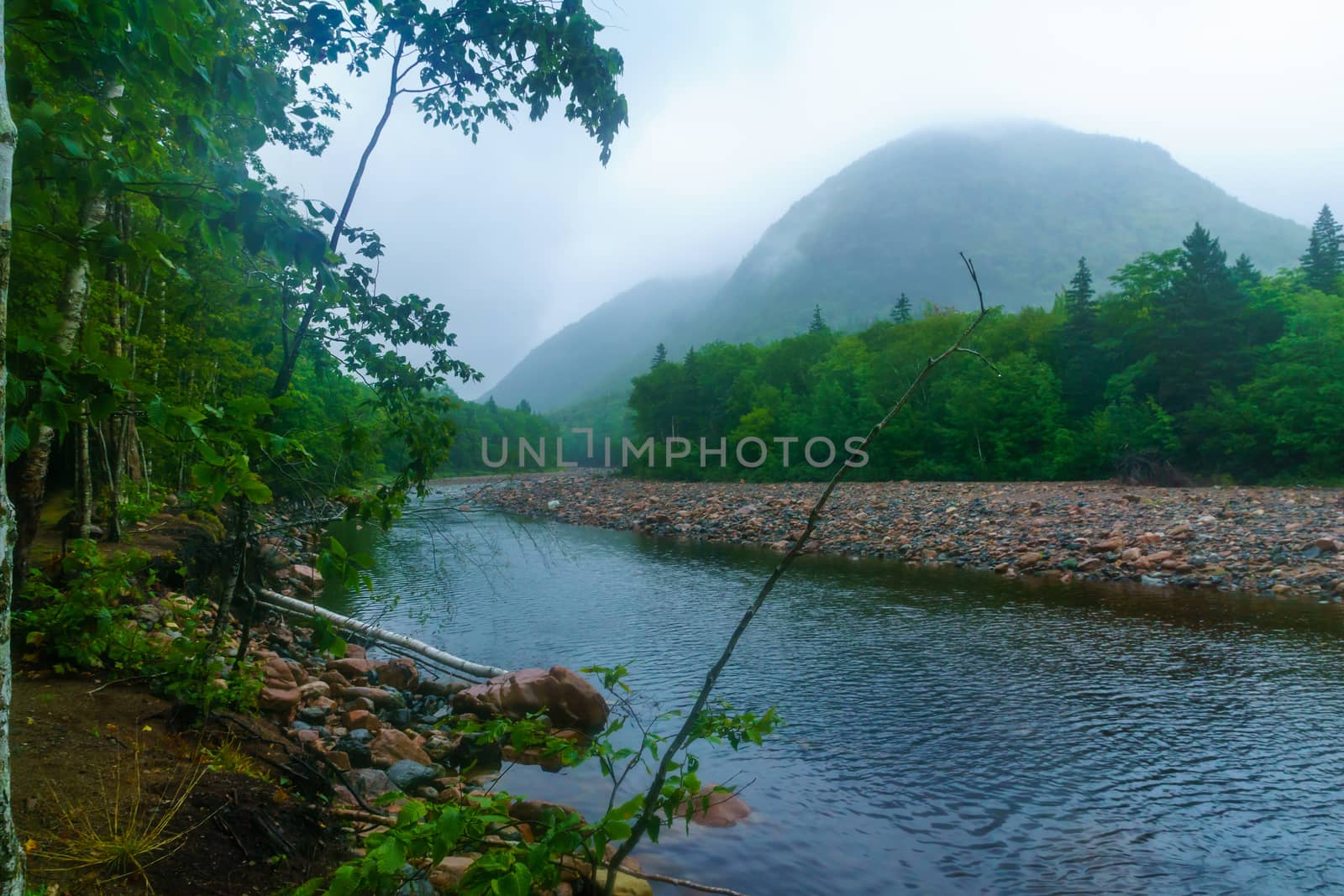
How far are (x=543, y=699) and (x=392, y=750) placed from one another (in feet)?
Result: 5.27

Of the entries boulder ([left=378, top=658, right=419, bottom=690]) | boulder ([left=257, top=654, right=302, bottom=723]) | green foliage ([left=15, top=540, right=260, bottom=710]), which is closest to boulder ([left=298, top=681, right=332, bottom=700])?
boulder ([left=257, top=654, right=302, bottom=723])

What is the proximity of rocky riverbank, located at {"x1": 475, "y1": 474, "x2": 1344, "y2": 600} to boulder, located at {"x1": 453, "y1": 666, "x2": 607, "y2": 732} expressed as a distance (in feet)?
8.85

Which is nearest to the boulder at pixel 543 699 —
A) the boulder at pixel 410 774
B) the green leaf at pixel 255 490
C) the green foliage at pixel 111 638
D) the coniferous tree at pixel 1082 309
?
the boulder at pixel 410 774

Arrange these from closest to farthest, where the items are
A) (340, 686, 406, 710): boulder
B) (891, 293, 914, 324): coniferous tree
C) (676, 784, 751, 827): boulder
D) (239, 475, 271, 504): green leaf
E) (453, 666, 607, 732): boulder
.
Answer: (239, 475, 271, 504): green leaf < (676, 784, 751, 827): boulder < (453, 666, 607, 732): boulder < (340, 686, 406, 710): boulder < (891, 293, 914, 324): coniferous tree

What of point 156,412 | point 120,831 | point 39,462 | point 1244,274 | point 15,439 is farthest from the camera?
point 1244,274

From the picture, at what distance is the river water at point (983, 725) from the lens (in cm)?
516

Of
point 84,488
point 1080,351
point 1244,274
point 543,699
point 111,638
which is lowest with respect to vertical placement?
point 543,699

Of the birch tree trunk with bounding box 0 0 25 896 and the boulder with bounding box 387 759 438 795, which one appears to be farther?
the boulder with bounding box 387 759 438 795

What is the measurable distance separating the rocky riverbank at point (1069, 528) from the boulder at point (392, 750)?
343 centimetres

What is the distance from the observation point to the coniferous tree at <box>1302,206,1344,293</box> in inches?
1401

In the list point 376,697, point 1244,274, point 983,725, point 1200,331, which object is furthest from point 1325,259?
point 376,697

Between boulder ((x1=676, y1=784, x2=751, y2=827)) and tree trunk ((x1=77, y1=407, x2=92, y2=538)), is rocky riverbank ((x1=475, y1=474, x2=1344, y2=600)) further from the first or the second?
boulder ((x1=676, y1=784, x2=751, y2=827))

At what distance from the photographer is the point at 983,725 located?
24.6 feet

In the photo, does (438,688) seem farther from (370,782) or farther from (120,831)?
(120,831)
